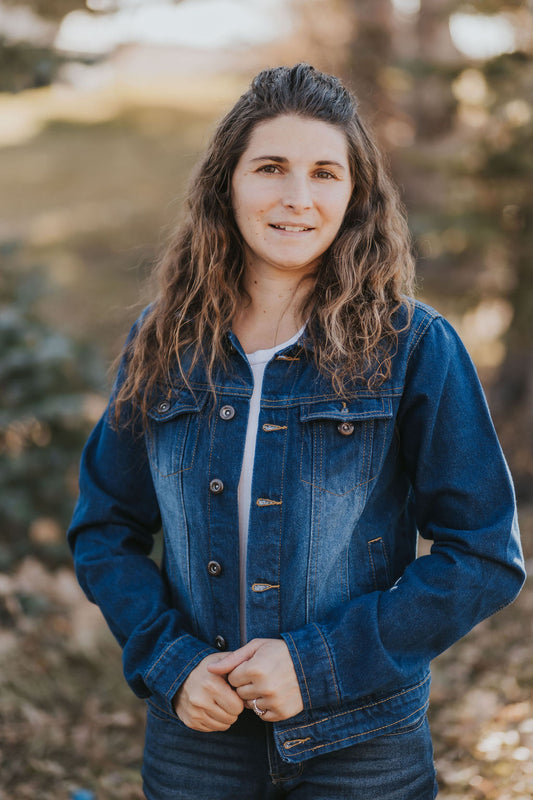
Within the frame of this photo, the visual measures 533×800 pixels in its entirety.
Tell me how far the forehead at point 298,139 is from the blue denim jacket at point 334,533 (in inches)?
16.5

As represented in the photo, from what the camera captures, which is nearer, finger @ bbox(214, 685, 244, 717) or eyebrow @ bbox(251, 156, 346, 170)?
finger @ bbox(214, 685, 244, 717)

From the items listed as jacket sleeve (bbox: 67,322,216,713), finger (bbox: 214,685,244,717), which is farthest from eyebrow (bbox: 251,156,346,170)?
finger (bbox: 214,685,244,717)

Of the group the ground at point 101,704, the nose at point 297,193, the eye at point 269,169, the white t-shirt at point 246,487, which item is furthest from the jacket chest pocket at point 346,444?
the ground at point 101,704

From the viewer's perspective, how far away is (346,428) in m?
1.72

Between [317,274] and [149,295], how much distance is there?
617 mm

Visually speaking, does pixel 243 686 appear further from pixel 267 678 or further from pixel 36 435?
pixel 36 435

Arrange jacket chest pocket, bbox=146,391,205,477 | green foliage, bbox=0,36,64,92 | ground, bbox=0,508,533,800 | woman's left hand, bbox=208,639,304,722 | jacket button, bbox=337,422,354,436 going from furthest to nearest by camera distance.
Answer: green foliage, bbox=0,36,64,92, ground, bbox=0,508,533,800, jacket chest pocket, bbox=146,391,205,477, jacket button, bbox=337,422,354,436, woman's left hand, bbox=208,639,304,722

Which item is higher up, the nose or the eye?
the eye

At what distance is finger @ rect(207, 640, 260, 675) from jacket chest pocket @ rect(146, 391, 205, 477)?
0.43m

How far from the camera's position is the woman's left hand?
1607 mm

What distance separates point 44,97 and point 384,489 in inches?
643

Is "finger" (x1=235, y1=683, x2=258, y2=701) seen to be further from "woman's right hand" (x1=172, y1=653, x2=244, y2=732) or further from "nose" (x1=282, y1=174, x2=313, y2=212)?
"nose" (x1=282, y1=174, x2=313, y2=212)

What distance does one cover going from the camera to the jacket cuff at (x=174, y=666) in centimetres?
173

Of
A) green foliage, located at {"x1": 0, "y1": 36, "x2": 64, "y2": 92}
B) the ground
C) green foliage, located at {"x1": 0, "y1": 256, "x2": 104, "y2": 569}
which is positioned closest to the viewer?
the ground
